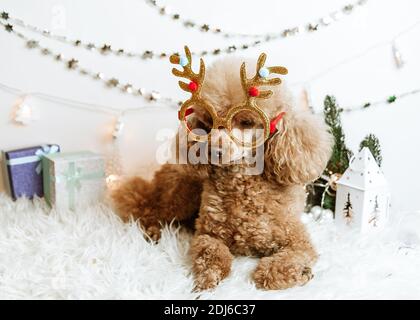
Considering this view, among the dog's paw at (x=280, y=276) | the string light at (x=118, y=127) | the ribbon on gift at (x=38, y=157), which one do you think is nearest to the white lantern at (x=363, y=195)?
the dog's paw at (x=280, y=276)

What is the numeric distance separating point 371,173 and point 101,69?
902 millimetres

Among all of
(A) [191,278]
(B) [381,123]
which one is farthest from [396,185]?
(A) [191,278]

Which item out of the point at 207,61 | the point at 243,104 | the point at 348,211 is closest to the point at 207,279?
the point at 243,104

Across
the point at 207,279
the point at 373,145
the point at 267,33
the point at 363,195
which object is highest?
the point at 267,33

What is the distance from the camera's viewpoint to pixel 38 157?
1.50 metres

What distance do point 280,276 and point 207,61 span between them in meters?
0.79

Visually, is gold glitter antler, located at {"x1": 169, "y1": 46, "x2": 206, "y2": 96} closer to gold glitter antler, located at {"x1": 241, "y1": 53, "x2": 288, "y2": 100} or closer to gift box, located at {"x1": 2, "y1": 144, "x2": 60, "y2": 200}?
gold glitter antler, located at {"x1": 241, "y1": 53, "x2": 288, "y2": 100}

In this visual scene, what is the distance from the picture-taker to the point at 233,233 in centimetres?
109

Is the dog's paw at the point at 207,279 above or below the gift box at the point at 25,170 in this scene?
below

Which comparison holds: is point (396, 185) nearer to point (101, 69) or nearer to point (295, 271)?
point (295, 271)

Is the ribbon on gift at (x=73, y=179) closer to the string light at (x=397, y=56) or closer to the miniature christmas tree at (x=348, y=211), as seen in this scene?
the miniature christmas tree at (x=348, y=211)

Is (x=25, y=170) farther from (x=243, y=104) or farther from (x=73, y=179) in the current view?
(x=243, y=104)

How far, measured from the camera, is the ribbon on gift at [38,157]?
1.47 meters

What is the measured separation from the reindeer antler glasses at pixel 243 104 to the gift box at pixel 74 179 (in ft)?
1.66
